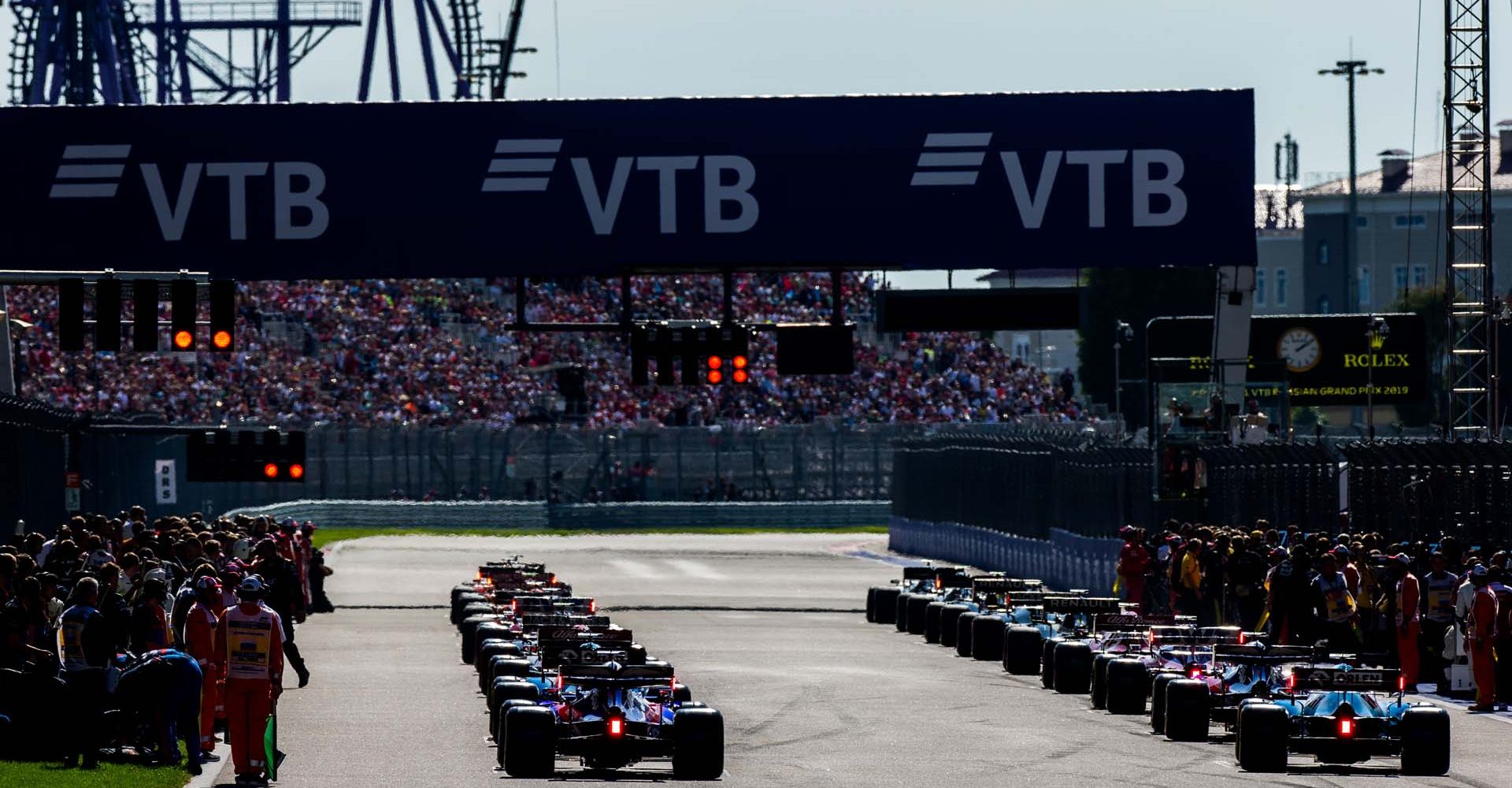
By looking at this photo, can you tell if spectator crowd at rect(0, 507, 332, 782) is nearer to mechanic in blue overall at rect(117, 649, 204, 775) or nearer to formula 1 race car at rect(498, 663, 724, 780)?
mechanic in blue overall at rect(117, 649, 204, 775)

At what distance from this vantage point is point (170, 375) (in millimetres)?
65812

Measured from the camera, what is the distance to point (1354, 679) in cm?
1867

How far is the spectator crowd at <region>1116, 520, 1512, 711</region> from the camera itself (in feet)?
77.5

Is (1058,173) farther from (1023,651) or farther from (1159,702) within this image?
(1159,702)

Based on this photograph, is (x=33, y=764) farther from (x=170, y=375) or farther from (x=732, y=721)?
(x=170, y=375)

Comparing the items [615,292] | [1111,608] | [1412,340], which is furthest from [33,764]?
[615,292]

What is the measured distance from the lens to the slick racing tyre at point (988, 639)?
3008 centimetres

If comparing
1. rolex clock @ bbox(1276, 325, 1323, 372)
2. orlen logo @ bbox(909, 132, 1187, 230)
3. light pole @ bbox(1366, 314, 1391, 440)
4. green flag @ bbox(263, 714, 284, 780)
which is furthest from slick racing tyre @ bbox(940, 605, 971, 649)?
rolex clock @ bbox(1276, 325, 1323, 372)

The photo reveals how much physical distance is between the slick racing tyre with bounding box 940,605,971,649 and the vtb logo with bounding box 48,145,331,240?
930 cm

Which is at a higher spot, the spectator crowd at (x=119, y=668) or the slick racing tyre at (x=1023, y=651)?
the spectator crowd at (x=119, y=668)

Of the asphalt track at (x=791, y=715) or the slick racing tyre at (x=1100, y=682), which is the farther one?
the slick racing tyre at (x=1100, y=682)

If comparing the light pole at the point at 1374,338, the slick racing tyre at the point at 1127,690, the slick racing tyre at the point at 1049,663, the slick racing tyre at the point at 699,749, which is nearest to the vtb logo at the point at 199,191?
the slick racing tyre at the point at 1049,663

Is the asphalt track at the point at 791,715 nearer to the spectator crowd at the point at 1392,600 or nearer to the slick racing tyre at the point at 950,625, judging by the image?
the slick racing tyre at the point at 950,625

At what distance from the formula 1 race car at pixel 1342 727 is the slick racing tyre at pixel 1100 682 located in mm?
4364
